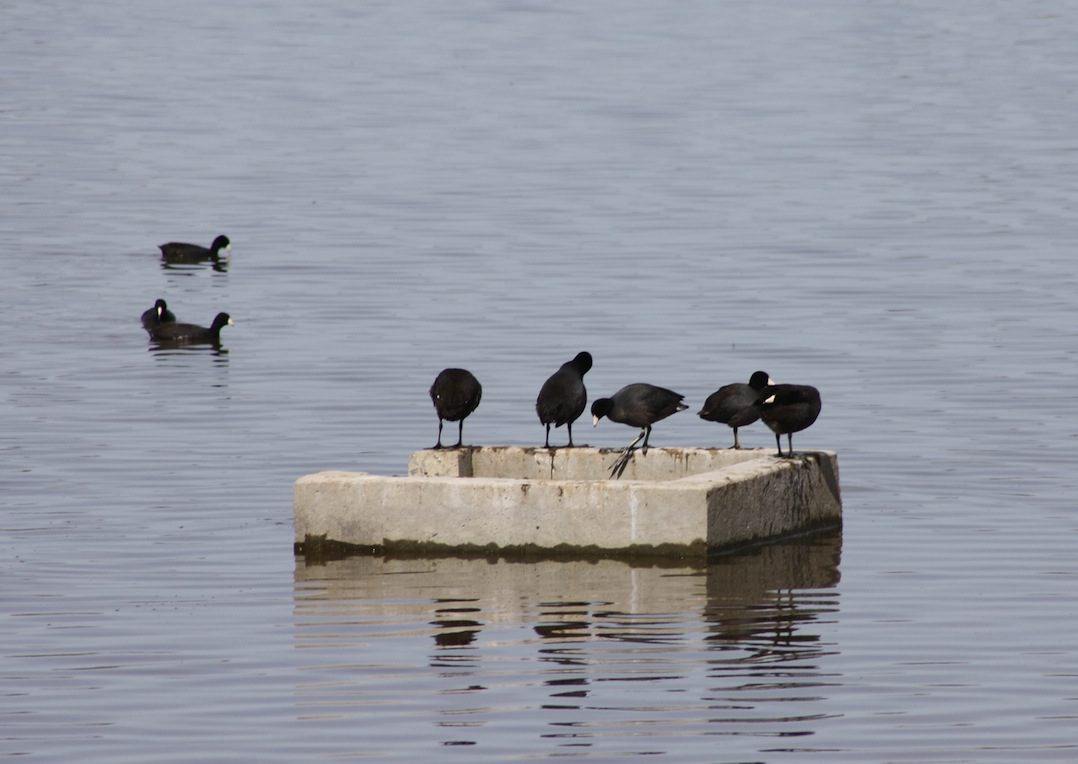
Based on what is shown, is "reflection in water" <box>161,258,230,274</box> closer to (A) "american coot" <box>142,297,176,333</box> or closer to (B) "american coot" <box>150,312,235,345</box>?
(A) "american coot" <box>142,297,176,333</box>

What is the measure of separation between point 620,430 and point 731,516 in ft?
29.0

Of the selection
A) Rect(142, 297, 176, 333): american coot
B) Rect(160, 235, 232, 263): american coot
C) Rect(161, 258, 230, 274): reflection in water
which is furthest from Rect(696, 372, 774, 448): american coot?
Rect(161, 258, 230, 274): reflection in water

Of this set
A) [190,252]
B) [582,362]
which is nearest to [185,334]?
[190,252]

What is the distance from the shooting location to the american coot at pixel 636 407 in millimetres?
19047

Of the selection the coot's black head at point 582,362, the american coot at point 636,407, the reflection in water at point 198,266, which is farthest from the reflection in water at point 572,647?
the reflection in water at point 198,266

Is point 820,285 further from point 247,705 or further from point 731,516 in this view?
point 247,705

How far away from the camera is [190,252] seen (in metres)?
44.1

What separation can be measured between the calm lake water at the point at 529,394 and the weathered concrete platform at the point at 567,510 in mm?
253

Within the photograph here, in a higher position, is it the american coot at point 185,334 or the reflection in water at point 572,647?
the american coot at point 185,334

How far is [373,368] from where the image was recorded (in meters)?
30.3

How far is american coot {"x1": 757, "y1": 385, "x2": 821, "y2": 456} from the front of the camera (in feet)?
60.9

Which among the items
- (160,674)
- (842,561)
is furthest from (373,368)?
(160,674)

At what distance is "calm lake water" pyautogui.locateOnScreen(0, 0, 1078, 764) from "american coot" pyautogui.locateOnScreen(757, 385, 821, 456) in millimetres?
992

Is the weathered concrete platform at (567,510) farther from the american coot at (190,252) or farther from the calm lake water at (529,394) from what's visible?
the american coot at (190,252)
